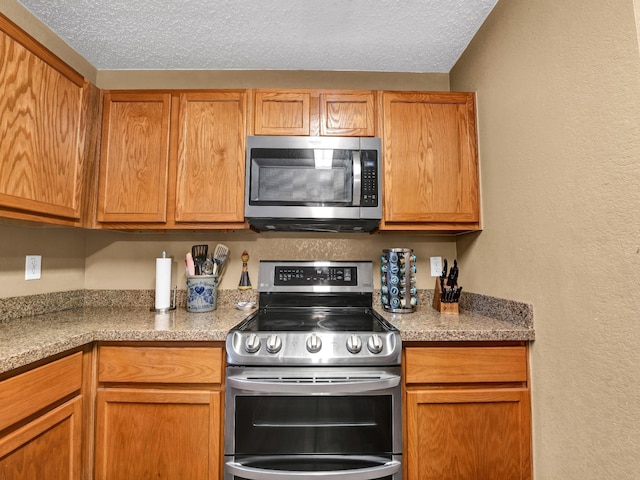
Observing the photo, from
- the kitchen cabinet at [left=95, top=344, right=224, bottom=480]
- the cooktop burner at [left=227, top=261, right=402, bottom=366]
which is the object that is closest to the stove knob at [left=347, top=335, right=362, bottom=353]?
the cooktop burner at [left=227, top=261, right=402, bottom=366]

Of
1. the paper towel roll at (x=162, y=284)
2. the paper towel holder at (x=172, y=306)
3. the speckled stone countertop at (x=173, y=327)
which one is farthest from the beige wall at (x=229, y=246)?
the speckled stone countertop at (x=173, y=327)

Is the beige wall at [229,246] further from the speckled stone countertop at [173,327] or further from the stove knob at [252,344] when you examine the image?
Result: the stove knob at [252,344]

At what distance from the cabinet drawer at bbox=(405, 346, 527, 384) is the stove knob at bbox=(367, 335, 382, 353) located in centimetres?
15

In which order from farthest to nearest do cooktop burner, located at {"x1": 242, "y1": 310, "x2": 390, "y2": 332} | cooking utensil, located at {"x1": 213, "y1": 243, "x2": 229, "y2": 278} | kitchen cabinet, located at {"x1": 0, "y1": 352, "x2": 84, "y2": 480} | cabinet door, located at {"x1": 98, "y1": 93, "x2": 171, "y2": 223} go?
cooking utensil, located at {"x1": 213, "y1": 243, "x2": 229, "y2": 278}
cabinet door, located at {"x1": 98, "y1": 93, "x2": 171, "y2": 223}
cooktop burner, located at {"x1": 242, "y1": 310, "x2": 390, "y2": 332}
kitchen cabinet, located at {"x1": 0, "y1": 352, "x2": 84, "y2": 480}

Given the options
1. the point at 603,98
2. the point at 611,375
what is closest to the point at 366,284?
the point at 611,375

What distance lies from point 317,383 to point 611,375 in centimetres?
94

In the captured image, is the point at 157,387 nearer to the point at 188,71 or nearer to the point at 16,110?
the point at 16,110

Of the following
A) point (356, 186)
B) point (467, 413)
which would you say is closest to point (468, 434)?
point (467, 413)

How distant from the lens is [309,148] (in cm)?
169

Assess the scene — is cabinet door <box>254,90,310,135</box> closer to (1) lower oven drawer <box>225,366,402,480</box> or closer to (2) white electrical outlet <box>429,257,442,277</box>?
(2) white electrical outlet <box>429,257,442,277</box>

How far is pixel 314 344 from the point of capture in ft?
4.31

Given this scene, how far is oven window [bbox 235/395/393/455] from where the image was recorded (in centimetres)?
128

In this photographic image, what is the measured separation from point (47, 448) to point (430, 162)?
2.04 m

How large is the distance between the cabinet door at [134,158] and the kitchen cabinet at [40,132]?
3.8 inches
